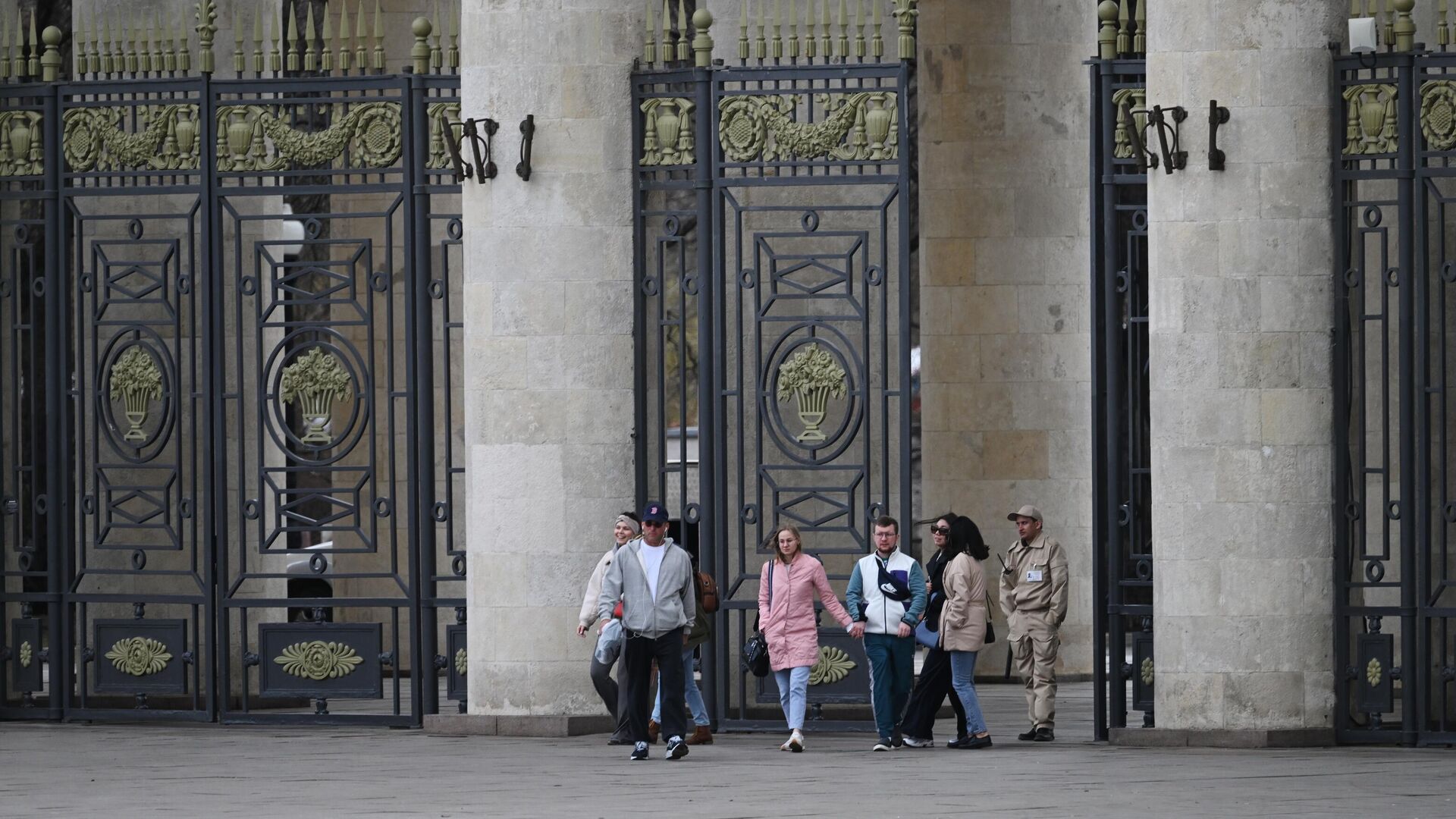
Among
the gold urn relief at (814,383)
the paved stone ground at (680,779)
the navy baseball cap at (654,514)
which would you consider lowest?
the paved stone ground at (680,779)

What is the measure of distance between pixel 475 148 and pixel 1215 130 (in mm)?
4738

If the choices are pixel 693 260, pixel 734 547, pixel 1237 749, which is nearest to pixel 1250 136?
pixel 1237 749

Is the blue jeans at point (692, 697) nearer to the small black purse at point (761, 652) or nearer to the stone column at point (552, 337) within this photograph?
the small black purse at point (761, 652)

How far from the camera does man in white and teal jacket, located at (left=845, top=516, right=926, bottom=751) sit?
15.2m

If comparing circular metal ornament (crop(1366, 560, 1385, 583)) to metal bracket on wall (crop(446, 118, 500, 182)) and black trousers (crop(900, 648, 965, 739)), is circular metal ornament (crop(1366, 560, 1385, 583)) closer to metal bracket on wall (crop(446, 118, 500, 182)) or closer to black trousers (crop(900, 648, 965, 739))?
black trousers (crop(900, 648, 965, 739))

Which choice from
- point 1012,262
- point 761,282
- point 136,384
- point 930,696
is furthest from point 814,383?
point 1012,262

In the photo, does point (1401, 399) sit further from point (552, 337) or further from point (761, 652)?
point (552, 337)

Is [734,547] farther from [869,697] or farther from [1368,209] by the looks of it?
[1368,209]

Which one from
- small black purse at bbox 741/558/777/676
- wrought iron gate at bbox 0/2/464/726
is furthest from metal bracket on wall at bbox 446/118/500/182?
small black purse at bbox 741/558/777/676

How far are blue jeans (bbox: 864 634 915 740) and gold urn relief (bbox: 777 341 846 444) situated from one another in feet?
5.20

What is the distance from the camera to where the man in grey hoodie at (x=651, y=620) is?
14586 mm

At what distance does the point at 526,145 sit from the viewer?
1602cm

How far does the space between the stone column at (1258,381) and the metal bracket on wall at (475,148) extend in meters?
4.47

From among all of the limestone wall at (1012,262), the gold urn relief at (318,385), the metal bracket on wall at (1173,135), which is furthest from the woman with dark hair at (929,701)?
the limestone wall at (1012,262)
